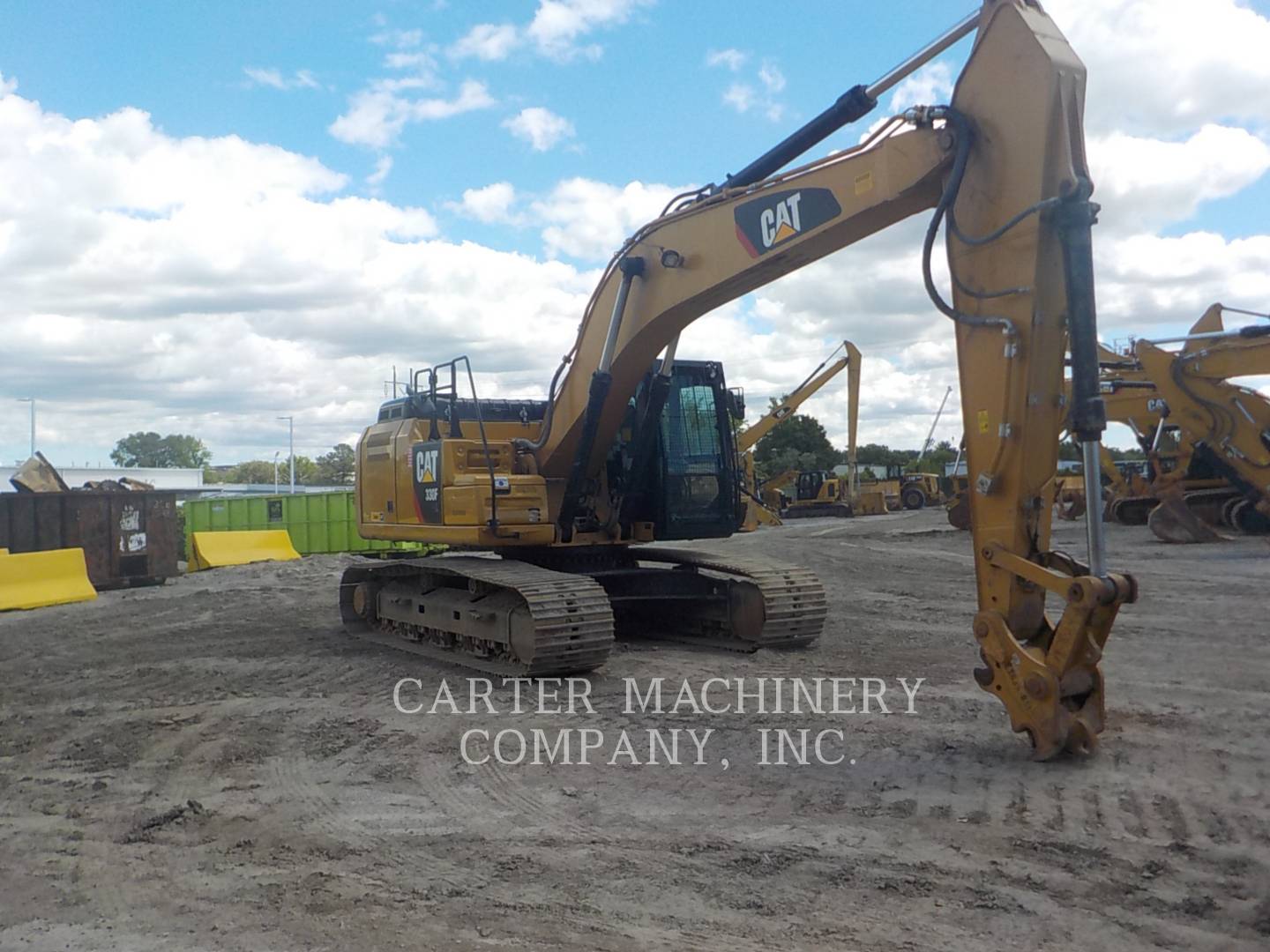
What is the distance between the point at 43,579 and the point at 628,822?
13.7 meters

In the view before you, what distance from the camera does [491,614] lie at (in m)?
8.95

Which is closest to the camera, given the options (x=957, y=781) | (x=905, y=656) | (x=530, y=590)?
(x=957, y=781)

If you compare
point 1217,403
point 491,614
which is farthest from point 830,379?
point 491,614

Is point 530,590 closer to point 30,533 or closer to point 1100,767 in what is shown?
point 1100,767

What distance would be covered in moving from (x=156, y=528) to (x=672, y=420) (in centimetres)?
1221

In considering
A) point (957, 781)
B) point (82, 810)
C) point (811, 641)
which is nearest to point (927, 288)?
point (957, 781)

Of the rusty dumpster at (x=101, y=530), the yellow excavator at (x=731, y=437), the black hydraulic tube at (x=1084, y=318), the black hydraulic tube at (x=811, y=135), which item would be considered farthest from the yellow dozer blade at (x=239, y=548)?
the black hydraulic tube at (x=1084, y=318)

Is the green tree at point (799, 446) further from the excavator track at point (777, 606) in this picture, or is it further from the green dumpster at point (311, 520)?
the excavator track at point (777, 606)

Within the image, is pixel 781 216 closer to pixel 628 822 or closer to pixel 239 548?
pixel 628 822

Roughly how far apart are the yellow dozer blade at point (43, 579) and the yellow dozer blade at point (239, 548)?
3894mm

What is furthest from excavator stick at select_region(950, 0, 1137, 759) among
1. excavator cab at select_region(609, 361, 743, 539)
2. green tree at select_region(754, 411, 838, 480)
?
green tree at select_region(754, 411, 838, 480)

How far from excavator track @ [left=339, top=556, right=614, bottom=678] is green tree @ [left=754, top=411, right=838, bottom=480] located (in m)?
59.3

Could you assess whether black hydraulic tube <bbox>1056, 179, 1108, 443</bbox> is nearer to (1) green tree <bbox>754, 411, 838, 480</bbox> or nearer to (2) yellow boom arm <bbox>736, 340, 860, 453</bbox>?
(2) yellow boom arm <bbox>736, 340, 860, 453</bbox>

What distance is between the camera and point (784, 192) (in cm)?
710
